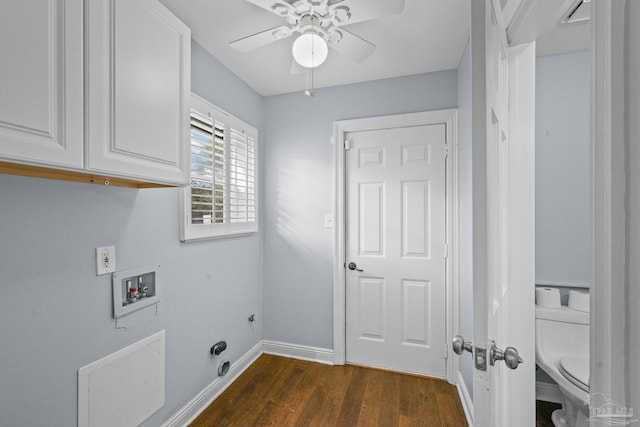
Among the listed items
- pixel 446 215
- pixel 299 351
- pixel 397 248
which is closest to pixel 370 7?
pixel 446 215

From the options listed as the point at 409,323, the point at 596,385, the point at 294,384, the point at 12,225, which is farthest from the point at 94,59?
the point at 409,323

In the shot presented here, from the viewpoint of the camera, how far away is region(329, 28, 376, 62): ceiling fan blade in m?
1.51

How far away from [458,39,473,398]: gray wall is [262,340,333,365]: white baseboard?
3.63 feet

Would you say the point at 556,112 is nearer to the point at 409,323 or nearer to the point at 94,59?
the point at 409,323

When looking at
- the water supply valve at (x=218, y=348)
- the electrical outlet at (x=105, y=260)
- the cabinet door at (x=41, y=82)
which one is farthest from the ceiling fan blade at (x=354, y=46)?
the water supply valve at (x=218, y=348)

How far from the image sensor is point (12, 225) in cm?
104

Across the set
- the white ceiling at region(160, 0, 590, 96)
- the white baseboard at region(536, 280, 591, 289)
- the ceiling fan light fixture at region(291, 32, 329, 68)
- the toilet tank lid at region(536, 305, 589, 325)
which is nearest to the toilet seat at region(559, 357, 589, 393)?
the toilet tank lid at region(536, 305, 589, 325)

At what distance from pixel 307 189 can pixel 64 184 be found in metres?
1.75

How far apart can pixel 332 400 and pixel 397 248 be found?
1.25m

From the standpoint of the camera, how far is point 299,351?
8.69 feet

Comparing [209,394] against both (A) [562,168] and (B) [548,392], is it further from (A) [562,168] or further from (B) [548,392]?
(A) [562,168]

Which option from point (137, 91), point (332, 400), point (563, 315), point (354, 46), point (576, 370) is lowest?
point (332, 400)

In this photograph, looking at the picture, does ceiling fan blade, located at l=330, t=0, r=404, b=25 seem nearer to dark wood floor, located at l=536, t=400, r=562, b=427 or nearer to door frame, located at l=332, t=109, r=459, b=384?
door frame, located at l=332, t=109, r=459, b=384

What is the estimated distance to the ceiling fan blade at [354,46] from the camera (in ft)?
4.96
